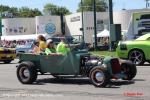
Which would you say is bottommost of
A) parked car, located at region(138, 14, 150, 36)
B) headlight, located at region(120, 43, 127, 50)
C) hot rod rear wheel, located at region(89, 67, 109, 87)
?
hot rod rear wheel, located at region(89, 67, 109, 87)

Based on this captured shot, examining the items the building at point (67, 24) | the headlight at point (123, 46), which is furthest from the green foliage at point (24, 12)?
the headlight at point (123, 46)

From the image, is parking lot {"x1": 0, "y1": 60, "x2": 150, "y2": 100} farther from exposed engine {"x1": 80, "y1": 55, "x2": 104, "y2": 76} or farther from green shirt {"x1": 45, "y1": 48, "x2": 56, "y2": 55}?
green shirt {"x1": 45, "y1": 48, "x2": 56, "y2": 55}

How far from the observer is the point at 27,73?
1516 cm

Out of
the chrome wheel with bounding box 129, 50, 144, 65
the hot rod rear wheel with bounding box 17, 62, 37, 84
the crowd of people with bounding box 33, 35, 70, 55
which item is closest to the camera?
the crowd of people with bounding box 33, 35, 70, 55

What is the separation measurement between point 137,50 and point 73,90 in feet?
29.5

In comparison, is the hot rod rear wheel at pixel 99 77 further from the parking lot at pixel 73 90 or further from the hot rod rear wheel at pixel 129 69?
the hot rod rear wheel at pixel 129 69

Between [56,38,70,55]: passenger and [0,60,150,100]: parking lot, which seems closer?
[0,60,150,100]: parking lot

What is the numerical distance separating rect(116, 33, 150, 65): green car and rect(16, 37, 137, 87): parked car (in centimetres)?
693

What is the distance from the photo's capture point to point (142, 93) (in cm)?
1221

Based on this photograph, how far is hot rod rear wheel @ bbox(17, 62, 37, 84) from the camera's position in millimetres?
15070

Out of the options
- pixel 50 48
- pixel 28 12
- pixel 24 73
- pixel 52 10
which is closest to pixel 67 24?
pixel 50 48

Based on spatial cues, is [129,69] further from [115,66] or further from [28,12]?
[28,12]

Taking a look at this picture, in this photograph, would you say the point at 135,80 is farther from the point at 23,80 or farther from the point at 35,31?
the point at 35,31

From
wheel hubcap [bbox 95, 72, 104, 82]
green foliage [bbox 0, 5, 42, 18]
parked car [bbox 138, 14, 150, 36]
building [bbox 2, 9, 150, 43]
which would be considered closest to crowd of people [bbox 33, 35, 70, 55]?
wheel hubcap [bbox 95, 72, 104, 82]
